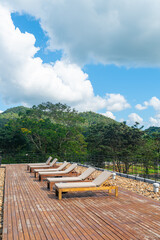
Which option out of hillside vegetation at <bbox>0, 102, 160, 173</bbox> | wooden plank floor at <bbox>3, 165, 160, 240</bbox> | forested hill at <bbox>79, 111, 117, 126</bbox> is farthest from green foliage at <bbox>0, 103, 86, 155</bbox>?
forested hill at <bbox>79, 111, 117, 126</bbox>

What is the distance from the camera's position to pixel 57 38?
1088 cm

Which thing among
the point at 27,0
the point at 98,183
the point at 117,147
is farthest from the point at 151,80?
the point at 98,183

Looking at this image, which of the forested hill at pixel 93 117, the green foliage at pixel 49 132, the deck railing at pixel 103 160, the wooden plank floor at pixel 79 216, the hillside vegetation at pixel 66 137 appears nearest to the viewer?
the wooden plank floor at pixel 79 216

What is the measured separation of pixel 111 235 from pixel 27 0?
939 centimetres

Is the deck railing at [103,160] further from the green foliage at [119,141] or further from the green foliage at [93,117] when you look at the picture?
the green foliage at [93,117]

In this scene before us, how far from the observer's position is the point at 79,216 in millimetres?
3742

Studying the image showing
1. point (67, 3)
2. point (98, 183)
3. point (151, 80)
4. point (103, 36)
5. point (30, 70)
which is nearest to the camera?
point (98, 183)

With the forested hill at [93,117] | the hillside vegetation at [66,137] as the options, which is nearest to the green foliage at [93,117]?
the forested hill at [93,117]

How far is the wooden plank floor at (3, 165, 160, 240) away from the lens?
2.99 metres

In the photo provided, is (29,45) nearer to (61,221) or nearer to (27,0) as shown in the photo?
(27,0)

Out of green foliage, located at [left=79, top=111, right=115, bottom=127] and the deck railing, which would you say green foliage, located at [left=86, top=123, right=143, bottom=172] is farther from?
green foliage, located at [left=79, top=111, right=115, bottom=127]

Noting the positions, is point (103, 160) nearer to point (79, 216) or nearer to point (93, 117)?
point (79, 216)

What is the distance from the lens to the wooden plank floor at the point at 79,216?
2990mm

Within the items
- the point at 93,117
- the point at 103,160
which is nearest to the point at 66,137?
the point at 103,160
